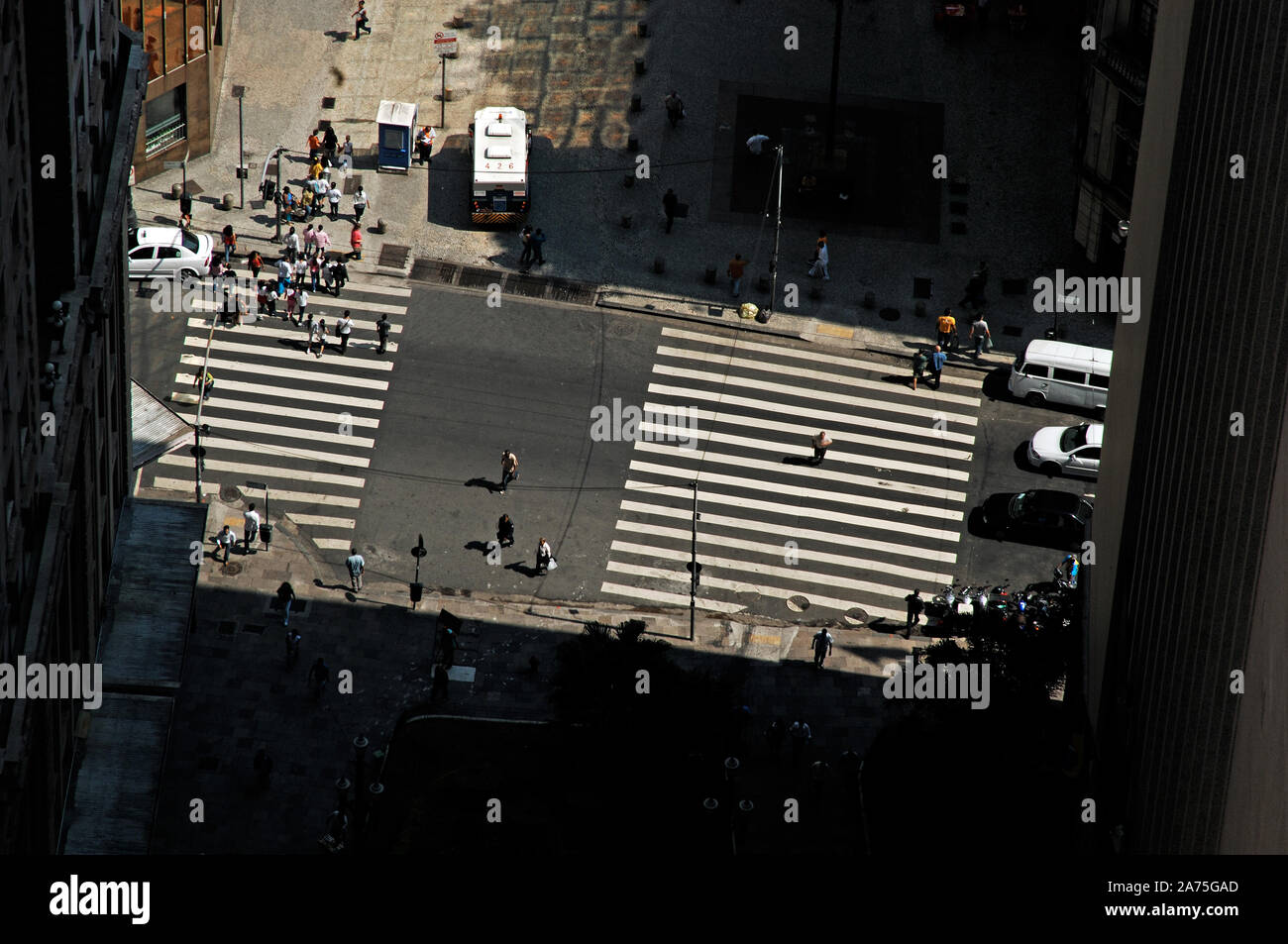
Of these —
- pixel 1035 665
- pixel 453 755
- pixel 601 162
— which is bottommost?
pixel 453 755

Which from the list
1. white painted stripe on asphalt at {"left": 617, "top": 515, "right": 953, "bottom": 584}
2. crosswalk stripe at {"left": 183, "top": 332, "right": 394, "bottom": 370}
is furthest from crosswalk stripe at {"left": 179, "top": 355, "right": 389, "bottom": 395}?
white painted stripe on asphalt at {"left": 617, "top": 515, "right": 953, "bottom": 584}

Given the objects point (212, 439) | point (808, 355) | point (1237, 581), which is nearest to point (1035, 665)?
point (1237, 581)

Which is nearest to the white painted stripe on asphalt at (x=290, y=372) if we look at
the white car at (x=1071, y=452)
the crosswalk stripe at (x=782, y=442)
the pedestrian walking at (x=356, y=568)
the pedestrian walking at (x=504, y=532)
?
the pedestrian walking at (x=504, y=532)

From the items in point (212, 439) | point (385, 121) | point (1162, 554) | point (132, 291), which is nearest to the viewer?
point (1162, 554)

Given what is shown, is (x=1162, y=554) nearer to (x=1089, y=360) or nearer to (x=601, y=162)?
(x=1089, y=360)

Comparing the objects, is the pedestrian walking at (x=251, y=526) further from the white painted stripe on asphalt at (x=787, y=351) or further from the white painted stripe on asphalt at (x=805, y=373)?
the white painted stripe on asphalt at (x=787, y=351)

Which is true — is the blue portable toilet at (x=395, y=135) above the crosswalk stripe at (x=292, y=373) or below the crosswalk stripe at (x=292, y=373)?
above

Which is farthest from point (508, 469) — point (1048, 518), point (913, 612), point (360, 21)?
point (360, 21)
